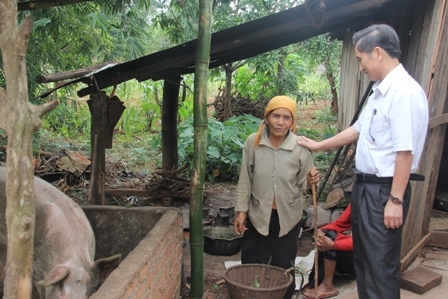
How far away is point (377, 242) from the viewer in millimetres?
2875

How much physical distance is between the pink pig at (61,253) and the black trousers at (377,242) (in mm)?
1577

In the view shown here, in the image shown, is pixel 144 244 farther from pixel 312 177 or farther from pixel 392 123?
pixel 392 123

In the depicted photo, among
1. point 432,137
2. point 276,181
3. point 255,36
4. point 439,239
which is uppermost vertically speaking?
point 255,36

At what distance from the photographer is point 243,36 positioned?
183 inches

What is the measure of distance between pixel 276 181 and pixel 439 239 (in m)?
2.15

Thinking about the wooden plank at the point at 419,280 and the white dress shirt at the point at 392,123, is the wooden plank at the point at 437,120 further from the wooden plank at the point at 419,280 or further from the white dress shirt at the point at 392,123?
the wooden plank at the point at 419,280

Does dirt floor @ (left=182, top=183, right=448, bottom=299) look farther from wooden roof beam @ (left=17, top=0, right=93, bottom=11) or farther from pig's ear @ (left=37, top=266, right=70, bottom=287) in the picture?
wooden roof beam @ (left=17, top=0, right=93, bottom=11)

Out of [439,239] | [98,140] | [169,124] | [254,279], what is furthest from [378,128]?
[169,124]

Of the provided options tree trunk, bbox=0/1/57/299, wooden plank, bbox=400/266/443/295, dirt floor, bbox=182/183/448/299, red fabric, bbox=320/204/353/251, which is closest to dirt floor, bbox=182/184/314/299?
dirt floor, bbox=182/183/448/299

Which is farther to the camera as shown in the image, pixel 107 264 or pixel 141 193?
pixel 141 193

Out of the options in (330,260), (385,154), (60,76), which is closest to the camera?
(385,154)

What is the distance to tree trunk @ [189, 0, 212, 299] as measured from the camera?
3.46 metres

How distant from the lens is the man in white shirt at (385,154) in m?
2.69

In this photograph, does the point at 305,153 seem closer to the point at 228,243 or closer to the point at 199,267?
the point at 199,267
